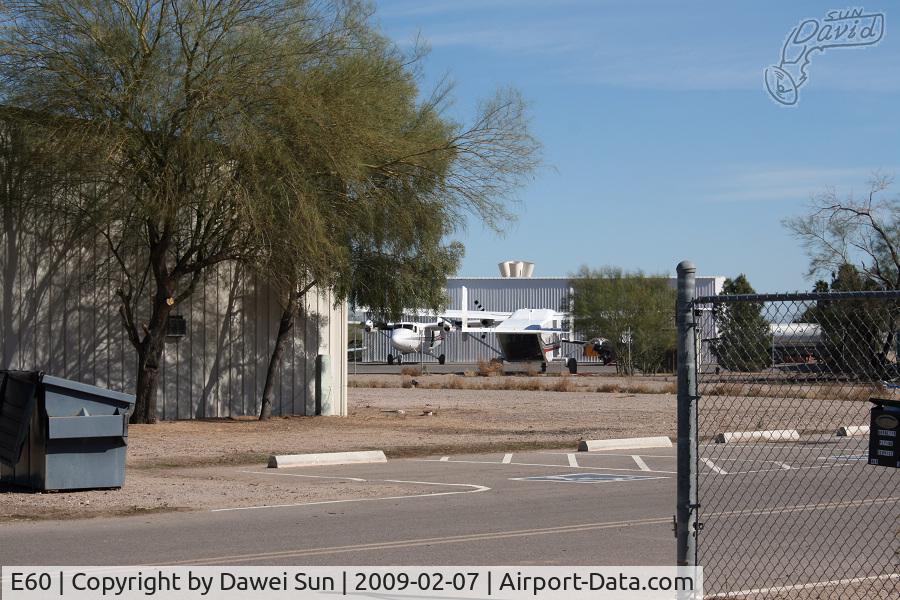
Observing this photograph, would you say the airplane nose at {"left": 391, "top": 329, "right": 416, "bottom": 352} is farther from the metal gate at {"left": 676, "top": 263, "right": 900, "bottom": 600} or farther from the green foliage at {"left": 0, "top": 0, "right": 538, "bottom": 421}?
the metal gate at {"left": 676, "top": 263, "right": 900, "bottom": 600}

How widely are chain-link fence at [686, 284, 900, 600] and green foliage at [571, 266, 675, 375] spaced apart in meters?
40.6

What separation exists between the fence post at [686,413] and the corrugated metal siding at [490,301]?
7397 centimetres

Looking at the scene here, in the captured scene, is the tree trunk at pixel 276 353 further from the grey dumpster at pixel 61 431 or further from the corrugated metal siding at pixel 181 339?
the grey dumpster at pixel 61 431

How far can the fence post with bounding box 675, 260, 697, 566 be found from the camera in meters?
6.58

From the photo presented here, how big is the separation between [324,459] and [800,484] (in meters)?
7.30

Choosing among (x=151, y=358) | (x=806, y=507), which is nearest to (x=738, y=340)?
(x=806, y=507)

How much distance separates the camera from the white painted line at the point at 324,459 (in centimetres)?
1742

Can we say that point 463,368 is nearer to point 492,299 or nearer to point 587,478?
point 492,299

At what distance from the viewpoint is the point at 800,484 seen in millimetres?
14344

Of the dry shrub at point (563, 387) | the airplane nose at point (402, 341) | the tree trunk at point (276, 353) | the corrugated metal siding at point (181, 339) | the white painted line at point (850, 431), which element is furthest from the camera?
the airplane nose at point (402, 341)

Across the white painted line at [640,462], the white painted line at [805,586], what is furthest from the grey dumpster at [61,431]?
the white painted line at [805,586]

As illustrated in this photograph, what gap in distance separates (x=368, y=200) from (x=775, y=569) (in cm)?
1703

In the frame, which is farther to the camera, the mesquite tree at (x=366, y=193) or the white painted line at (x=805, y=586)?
the mesquite tree at (x=366, y=193)

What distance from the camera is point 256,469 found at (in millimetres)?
17328
